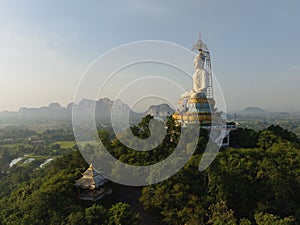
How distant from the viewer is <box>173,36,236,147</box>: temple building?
15.5 meters

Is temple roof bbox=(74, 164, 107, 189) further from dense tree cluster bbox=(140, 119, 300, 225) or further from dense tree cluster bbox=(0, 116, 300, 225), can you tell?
dense tree cluster bbox=(140, 119, 300, 225)

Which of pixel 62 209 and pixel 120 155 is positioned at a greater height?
pixel 120 155

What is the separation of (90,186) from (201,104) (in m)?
8.63

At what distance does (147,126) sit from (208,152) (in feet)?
10.6

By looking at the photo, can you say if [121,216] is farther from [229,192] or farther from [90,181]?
[229,192]

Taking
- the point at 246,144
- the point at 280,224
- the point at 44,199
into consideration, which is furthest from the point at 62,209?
the point at 246,144

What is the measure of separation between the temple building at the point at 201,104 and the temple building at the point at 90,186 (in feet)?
18.2

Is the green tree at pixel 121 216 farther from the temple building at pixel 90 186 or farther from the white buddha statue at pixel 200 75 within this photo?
the white buddha statue at pixel 200 75

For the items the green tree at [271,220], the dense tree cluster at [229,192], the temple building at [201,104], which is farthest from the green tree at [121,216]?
the temple building at [201,104]

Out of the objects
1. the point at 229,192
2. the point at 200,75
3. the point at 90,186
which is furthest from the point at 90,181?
the point at 200,75

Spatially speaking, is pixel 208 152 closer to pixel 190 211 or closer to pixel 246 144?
pixel 190 211

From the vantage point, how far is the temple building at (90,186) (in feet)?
34.7

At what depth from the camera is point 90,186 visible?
10.5 meters

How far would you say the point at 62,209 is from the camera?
914 cm
